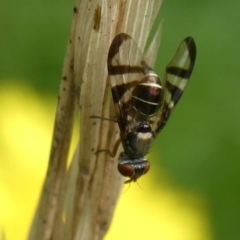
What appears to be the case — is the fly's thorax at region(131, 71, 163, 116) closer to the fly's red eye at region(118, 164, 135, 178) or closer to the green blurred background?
the fly's red eye at region(118, 164, 135, 178)

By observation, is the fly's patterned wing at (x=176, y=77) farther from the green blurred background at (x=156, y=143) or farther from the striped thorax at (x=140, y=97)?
the green blurred background at (x=156, y=143)

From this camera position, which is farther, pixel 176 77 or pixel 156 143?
pixel 156 143

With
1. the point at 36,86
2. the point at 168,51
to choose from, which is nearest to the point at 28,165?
the point at 36,86

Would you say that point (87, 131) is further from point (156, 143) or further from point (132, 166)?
point (156, 143)

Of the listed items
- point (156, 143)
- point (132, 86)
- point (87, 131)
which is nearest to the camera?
point (87, 131)

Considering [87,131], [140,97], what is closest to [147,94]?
[140,97]

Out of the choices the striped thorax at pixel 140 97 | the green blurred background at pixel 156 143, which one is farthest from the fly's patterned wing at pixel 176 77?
the green blurred background at pixel 156 143

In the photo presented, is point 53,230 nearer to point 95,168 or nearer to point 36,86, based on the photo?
point 95,168
